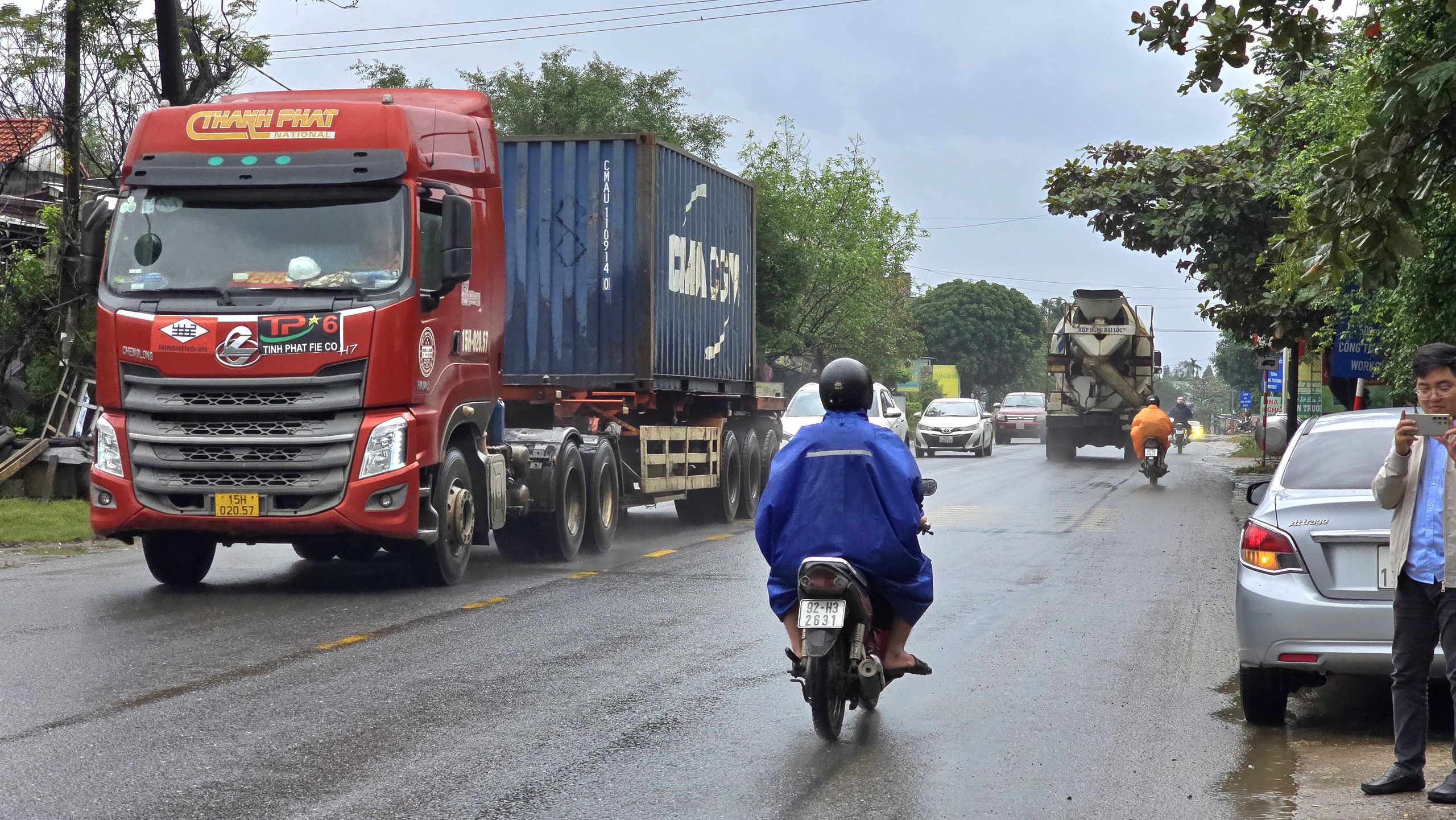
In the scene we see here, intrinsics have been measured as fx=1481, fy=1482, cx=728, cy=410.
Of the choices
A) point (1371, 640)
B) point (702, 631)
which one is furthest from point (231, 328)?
point (1371, 640)

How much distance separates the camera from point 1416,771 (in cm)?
525

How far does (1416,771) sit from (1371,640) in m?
0.90

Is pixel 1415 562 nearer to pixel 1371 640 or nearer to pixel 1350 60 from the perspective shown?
pixel 1371 640

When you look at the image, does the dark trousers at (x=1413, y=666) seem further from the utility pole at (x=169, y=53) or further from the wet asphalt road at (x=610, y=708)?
the utility pole at (x=169, y=53)

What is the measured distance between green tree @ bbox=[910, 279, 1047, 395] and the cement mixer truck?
66.8 metres

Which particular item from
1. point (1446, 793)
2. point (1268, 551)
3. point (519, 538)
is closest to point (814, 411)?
point (519, 538)

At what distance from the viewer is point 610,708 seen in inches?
261

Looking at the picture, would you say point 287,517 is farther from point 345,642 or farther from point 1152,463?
point 1152,463

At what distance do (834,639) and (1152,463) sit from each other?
20.6 metres

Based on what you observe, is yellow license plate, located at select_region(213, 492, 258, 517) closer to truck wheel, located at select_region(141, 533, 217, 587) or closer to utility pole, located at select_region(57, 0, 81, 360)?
truck wheel, located at select_region(141, 533, 217, 587)

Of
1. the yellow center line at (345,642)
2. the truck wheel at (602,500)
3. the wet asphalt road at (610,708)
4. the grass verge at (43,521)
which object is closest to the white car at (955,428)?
the truck wheel at (602,500)

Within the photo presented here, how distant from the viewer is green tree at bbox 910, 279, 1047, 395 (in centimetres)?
10050

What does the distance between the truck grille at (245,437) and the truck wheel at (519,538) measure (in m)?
3.04

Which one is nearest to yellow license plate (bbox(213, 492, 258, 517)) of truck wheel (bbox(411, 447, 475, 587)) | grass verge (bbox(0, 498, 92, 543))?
truck wheel (bbox(411, 447, 475, 587))
